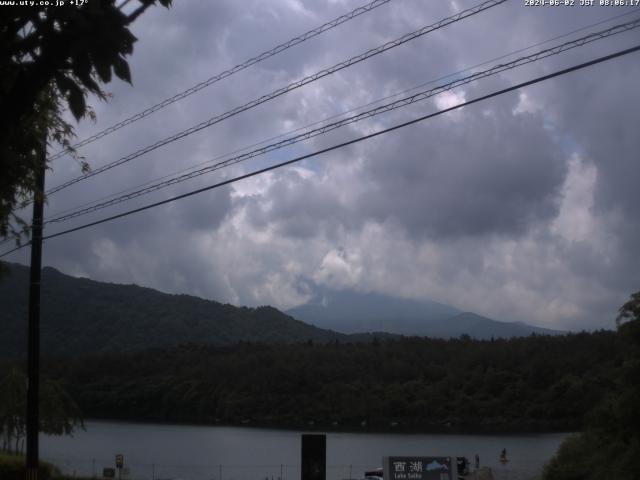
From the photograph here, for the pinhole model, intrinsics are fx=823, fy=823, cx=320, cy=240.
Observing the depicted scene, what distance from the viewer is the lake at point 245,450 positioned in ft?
179

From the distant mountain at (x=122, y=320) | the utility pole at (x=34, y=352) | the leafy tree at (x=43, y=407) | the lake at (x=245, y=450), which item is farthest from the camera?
the distant mountain at (x=122, y=320)

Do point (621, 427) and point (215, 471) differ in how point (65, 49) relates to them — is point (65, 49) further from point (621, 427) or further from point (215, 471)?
point (215, 471)

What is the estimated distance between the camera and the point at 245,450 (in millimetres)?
71250

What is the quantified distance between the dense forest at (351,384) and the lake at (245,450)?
9.86 metres

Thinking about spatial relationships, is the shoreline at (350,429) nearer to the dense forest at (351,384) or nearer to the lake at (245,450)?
the dense forest at (351,384)

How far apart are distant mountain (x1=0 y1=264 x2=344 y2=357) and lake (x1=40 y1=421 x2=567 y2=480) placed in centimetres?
3097

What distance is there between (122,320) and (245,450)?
95764 millimetres

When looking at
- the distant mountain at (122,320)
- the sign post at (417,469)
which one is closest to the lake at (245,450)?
the sign post at (417,469)

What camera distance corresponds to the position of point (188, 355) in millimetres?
120500

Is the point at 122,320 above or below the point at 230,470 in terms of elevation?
above

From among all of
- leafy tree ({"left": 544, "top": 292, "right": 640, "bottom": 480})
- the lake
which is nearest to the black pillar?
leafy tree ({"left": 544, "top": 292, "right": 640, "bottom": 480})

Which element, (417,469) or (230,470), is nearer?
(417,469)

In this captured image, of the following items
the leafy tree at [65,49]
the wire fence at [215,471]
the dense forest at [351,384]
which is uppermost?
the leafy tree at [65,49]

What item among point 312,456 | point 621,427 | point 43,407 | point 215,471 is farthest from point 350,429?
point 312,456
